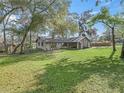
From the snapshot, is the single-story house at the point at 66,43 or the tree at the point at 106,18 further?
the single-story house at the point at 66,43

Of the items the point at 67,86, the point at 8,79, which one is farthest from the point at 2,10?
the point at 67,86

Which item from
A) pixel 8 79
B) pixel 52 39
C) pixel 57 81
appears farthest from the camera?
pixel 52 39

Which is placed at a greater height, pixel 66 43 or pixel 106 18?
pixel 106 18

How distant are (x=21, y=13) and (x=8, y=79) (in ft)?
65.6

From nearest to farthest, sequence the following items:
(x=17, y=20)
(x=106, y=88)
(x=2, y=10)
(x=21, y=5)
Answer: (x=106, y=88) → (x=21, y=5) → (x=2, y=10) → (x=17, y=20)

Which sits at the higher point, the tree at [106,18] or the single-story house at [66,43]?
the tree at [106,18]

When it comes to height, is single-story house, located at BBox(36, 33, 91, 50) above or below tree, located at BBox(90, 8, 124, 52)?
below

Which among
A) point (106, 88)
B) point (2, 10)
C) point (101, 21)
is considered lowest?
point (106, 88)

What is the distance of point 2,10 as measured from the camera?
1096 inches

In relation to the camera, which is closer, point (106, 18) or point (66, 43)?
point (106, 18)

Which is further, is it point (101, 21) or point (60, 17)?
point (60, 17)

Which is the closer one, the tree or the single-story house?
the tree

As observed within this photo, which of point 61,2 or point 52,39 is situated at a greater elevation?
point 61,2

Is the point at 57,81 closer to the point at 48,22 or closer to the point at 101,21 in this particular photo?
the point at 101,21
